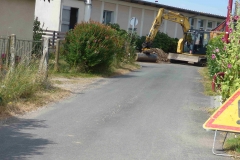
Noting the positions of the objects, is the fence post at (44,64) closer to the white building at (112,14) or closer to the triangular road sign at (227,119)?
the triangular road sign at (227,119)

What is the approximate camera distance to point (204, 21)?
50844mm

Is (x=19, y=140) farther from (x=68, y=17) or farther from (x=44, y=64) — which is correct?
(x=68, y=17)

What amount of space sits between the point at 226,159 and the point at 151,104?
5.49 meters

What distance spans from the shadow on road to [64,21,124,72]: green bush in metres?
10.1

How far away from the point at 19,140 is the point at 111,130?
199 cm

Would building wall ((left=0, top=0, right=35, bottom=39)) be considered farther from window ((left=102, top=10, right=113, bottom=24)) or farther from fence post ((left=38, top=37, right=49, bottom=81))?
window ((left=102, top=10, right=113, bottom=24))

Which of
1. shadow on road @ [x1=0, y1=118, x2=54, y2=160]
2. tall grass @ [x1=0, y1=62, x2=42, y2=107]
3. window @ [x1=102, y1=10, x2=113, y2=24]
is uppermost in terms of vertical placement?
window @ [x1=102, y1=10, x2=113, y2=24]

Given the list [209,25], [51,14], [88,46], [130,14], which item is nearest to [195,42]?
[130,14]

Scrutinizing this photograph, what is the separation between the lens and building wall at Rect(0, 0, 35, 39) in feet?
63.5

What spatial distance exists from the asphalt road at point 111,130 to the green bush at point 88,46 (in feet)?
16.3

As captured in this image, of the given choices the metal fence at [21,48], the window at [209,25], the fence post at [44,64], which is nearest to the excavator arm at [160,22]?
the window at [209,25]

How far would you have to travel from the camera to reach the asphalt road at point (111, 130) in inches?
320

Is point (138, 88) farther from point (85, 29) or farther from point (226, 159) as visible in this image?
point (226, 159)

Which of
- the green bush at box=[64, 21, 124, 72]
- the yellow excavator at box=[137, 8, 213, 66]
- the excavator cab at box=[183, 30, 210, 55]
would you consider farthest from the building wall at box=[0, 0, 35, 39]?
the excavator cab at box=[183, 30, 210, 55]
